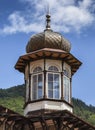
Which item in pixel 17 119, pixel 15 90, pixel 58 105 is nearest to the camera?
pixel 17 119

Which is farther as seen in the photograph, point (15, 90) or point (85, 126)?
point (15, 90)

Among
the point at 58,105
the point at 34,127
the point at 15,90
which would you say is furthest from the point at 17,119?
the point at 15,90

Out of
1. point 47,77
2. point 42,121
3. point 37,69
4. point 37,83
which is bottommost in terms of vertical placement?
point 42,121

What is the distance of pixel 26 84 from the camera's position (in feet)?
96.1

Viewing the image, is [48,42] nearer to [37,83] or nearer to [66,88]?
A: [37,83]

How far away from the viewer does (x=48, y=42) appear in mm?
28578

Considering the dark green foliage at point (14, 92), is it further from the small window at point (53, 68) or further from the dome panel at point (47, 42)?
the small window at point (53, 68)

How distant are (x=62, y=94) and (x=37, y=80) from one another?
5.91 ft

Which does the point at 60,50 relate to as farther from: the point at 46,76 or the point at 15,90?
the point at 15,90

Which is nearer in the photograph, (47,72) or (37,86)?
(47,72)

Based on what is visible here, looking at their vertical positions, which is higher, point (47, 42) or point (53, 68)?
point (47, 42)

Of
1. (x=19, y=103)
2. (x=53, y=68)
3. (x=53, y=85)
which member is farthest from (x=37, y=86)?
(x=19, y=103)

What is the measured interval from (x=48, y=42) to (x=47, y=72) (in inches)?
78.5

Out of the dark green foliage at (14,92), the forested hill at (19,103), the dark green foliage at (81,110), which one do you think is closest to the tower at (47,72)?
the forested hill at (19,103)
